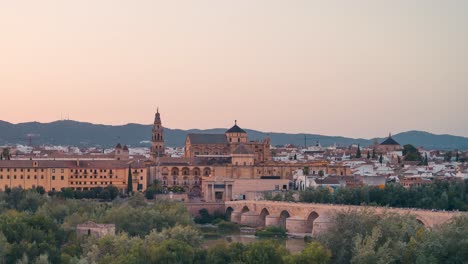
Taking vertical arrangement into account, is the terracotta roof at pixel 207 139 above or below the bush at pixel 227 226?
above

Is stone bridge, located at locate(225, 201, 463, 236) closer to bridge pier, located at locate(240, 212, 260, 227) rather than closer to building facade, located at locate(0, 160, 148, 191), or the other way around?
bridge pier, located at locate(240, 212, 260, 227)

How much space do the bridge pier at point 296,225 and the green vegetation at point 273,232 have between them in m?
0.39

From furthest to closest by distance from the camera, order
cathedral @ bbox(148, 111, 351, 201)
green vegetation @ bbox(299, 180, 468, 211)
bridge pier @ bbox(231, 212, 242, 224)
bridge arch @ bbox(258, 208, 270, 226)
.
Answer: cathedral @ bbox(148, 111, 351, 201)
bridge pier @ bbox(231, 212, 242, 224)
bridge arch @ bbox(258, 208, 270, 226)
green vegetation @ bbox(299, 180, 468, 211)

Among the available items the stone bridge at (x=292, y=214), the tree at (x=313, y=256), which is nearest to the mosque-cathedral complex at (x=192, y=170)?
the stone bridge at (x=292, y=214)

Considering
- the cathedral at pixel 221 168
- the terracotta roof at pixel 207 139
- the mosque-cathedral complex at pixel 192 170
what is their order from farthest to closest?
1. the terracotta roof at pixel 207 139
2. the cathedral at pixel 221 168
3. the mosque-cathedral complex at pixel 192 170

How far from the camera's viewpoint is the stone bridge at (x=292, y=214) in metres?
38.2

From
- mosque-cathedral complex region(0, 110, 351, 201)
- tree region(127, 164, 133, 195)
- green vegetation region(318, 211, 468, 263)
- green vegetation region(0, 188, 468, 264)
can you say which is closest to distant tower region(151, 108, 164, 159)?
mosque-cathedral complex region(0, 110, 351, 201)

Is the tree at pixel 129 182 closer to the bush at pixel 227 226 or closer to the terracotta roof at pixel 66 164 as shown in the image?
the terracotta roof at pixel 66 164

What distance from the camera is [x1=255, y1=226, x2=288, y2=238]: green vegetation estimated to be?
144 feet

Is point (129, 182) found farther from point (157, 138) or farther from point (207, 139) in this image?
point (207, 139)

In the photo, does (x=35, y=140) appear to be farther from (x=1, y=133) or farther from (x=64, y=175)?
(x=64, y=175)

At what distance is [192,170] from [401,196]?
18.7 meters

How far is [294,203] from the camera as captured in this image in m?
47.4

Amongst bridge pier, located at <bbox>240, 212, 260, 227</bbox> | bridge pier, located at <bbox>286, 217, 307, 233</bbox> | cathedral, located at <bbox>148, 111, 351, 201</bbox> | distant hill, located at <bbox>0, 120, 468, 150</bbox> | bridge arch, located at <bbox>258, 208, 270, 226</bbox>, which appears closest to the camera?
bridge pier, located at <bbox>286, 217, 307, 233</bbox>
